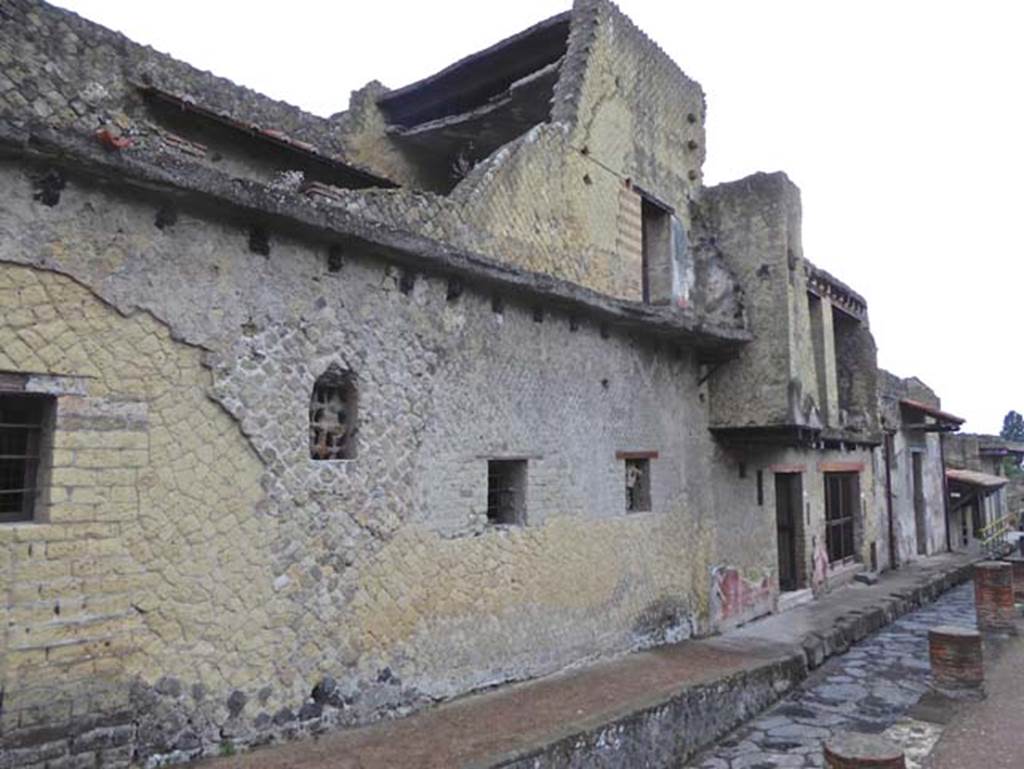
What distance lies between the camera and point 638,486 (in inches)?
333

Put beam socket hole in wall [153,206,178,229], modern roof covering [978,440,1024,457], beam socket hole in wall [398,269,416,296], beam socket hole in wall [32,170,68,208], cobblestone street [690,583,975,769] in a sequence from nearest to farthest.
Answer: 1. beam socket hole in wall [32,170,68,208]
2. beam socket hole in wall [153,206,178,229]
3. beam socket hole in wall [398,269,416,296]
4. cobblestone street [690,583,975,769]
5. modern roof covering [978,440,1024,457]

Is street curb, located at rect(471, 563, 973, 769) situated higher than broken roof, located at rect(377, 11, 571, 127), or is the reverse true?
broken roof, located at rect(377, 11, 571, 127)

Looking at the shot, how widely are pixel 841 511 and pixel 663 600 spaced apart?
6.30 m

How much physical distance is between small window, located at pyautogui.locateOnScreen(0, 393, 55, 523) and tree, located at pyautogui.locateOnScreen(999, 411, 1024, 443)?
63074 mm

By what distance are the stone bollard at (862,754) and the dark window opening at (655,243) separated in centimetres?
561

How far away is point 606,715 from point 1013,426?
204 feet

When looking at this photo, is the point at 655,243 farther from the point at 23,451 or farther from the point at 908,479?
the point at 908,479

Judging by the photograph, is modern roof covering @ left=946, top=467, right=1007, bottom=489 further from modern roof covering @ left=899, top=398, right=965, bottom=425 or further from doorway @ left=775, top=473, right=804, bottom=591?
doorway @ left=775, top=473, right=804, bottom=591

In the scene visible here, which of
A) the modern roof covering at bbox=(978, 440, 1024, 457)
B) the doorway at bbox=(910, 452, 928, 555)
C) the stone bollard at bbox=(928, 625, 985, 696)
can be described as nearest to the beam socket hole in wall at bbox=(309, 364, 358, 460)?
the stone bollard at bbox=(928, 625, 985, 696)

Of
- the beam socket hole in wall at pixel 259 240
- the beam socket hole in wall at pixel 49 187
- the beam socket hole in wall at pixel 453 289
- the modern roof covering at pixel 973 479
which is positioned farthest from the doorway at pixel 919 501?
the beam socket hole in wall at pixel 49 187

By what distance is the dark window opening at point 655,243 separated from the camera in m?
9.31

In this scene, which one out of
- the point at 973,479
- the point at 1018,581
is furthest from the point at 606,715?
the point at 973,479

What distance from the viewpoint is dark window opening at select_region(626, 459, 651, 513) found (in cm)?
833

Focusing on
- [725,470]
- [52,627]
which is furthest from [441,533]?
[725,470]
